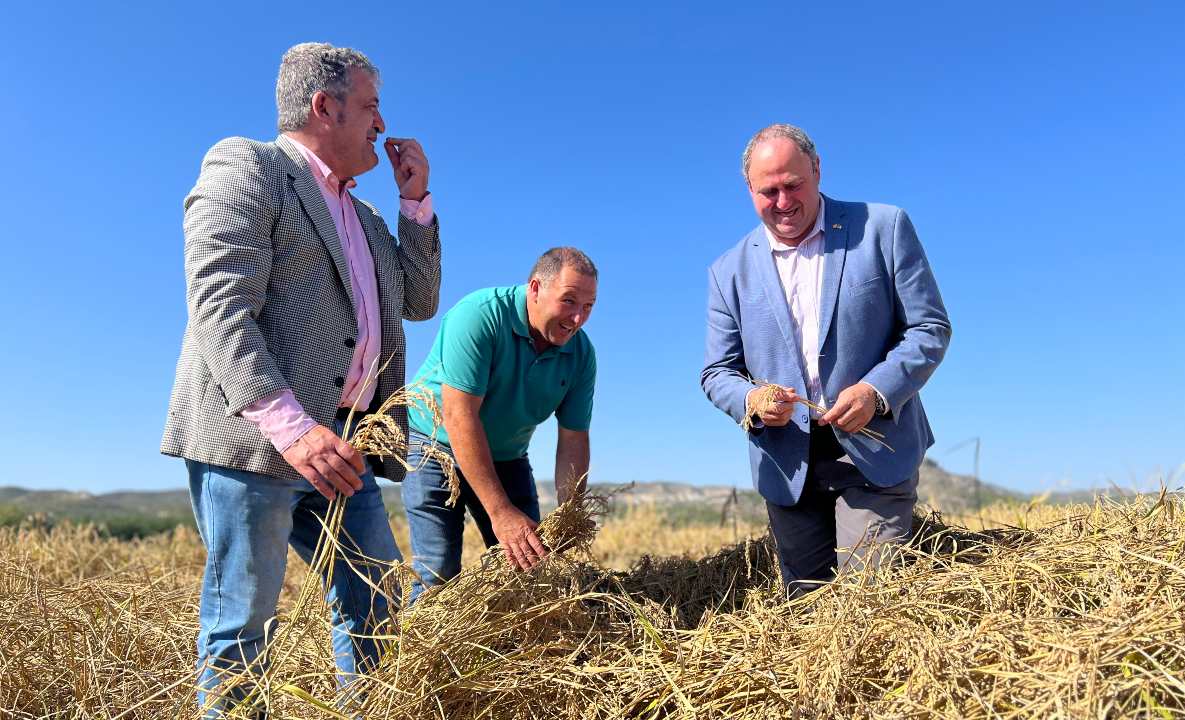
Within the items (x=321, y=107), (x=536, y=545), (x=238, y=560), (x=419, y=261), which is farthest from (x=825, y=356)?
(x=238, y=560)

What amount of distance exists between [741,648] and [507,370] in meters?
1.52

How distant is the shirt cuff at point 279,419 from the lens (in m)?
2.14

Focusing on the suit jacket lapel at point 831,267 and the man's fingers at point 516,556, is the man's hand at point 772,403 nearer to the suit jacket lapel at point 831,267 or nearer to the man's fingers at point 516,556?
the suit jacket lapel at point 831,267

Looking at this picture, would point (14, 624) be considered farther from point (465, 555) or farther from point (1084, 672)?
point (465, 555)

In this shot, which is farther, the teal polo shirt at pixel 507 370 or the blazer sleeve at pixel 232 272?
the teal polo shirt at pixel 507 370

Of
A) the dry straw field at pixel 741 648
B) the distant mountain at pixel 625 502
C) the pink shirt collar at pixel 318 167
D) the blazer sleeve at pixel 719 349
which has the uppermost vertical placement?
the pink shirt collar at pixel 318 167

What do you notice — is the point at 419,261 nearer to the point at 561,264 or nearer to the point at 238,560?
the point at 561,264

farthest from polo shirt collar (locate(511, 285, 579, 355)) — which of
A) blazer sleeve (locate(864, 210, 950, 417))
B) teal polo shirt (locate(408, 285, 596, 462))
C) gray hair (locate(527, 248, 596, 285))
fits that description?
blazer sleeve (locate(864, 210, 950, 417))

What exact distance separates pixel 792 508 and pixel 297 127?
2.17 meters

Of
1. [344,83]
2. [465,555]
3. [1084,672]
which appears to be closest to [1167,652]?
[1084,672]

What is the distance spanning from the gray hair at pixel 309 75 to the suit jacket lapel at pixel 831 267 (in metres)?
1.69

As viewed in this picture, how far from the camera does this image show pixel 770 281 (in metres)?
3.10

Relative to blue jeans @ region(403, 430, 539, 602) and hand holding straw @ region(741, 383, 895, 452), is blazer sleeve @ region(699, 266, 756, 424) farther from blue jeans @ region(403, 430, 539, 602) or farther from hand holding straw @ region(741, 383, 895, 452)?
blue jeans @ region(403, 430, 539, 602)

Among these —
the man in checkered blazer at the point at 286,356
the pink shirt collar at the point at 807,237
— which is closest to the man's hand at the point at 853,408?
the pink shirt collar at the point at 807,237
